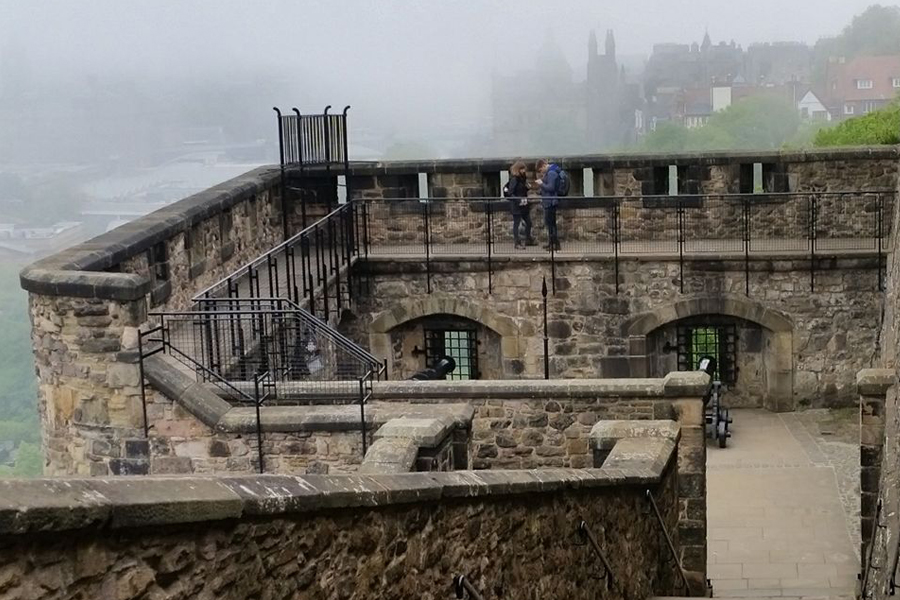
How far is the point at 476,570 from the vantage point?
22.1 ft

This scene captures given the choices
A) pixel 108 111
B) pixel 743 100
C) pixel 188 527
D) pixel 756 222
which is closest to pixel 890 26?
pixel 743 100

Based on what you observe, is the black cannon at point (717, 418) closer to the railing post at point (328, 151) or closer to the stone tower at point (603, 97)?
the railing post at point (328, 151)

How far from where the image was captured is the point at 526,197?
1848 centimetres

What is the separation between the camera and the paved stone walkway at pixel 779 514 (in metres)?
13.0

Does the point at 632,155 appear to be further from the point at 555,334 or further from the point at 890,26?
the point at 890,26

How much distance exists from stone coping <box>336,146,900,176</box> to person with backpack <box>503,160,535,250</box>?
550mm

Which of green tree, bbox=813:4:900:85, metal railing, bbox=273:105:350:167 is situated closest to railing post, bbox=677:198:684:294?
→ metal railing, bbox=273:105:350:167

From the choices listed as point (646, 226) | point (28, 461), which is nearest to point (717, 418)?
point (646, 226)

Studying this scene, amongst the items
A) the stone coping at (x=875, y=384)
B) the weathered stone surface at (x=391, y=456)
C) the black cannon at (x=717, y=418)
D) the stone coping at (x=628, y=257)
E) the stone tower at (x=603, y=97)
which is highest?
the stone tower at (x=603, y=97)

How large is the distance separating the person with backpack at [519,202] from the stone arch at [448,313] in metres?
0.95

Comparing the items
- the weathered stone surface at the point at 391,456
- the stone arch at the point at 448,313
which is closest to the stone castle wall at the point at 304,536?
the weathered stone surface at the point at 391,456

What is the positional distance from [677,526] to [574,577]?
3840mm

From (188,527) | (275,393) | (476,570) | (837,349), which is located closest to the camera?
(188,527)

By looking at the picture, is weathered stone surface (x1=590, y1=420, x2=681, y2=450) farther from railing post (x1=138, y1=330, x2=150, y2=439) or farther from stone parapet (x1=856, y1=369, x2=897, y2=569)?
railing post (x1=138, y1=330, x2=150, y2=439)
